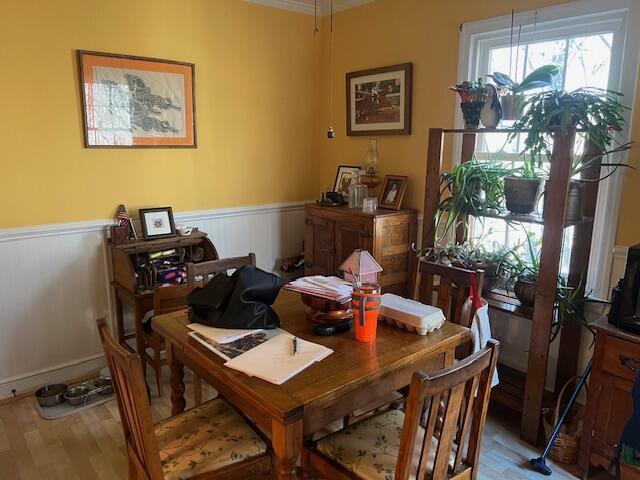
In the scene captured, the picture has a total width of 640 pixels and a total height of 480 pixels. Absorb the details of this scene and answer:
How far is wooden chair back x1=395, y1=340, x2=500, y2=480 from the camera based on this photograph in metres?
1.25

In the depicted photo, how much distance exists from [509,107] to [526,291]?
946 millimetres

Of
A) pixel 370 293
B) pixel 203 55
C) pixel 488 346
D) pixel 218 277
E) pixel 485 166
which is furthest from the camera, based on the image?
pixel 203 55

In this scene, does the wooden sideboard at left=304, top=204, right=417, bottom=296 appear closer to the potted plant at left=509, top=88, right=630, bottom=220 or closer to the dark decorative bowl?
the potted plant at left=509, top=88, right=630, bottom=220

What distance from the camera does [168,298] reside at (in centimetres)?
261

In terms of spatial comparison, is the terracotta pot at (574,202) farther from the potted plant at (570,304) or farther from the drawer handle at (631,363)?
the drawer handle at (631,363)

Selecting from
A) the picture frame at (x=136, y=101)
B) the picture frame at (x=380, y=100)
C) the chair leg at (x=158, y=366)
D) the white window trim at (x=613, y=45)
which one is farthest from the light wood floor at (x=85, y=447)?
the picture frame at (x=380, y=100)

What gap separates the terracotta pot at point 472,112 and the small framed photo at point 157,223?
1.92m

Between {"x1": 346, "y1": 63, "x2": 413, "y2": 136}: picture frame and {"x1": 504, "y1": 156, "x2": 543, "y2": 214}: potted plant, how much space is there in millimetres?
1073

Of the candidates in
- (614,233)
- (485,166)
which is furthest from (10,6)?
(614,233)

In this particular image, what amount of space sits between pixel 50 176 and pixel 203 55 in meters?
1.28

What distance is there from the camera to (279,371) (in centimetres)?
149

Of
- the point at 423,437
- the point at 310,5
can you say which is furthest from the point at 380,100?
the point at 423,437

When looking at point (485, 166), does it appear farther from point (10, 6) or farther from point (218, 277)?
point (10, 6)

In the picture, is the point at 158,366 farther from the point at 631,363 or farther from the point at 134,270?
the point at 631,363
